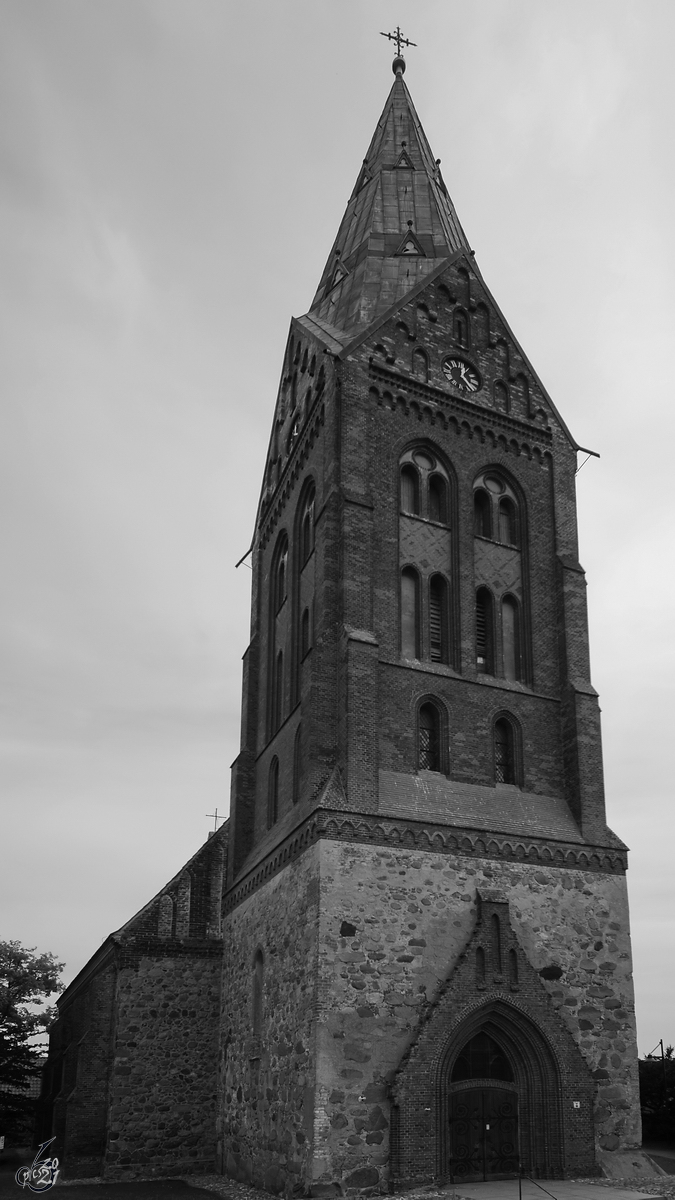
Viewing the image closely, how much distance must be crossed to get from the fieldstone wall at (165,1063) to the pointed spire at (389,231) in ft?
57.7

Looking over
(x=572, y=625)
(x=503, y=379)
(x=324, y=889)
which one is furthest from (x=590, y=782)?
(x=503, y=379)

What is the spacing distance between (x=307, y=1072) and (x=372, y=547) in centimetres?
1171

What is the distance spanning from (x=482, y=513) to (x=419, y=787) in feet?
27.2

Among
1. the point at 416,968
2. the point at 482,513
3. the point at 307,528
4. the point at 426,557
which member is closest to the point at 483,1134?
the point at 416,968

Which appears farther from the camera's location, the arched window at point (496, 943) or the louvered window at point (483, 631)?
the louvered window at point (483, 631)

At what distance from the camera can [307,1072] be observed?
21312 mm

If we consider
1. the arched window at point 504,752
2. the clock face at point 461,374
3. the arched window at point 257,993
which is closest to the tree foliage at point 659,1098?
the arched window at point 504,752

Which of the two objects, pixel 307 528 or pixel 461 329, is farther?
pixel 461 329

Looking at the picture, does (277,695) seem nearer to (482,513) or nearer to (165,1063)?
(482,513)

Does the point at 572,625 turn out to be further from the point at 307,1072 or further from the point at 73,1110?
the point at 73,1110

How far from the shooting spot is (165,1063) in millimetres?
28516

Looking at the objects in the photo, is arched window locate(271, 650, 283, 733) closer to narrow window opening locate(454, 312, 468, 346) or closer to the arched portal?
the arched portal

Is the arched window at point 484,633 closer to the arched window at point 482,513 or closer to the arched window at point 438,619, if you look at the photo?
the arched window at point 438,619

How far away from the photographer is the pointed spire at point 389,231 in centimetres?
3189
